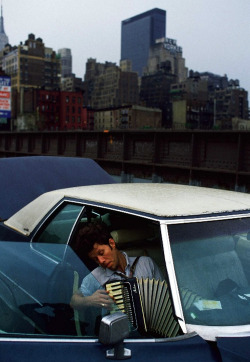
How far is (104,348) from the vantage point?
1.78 m

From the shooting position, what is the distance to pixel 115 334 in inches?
67.0

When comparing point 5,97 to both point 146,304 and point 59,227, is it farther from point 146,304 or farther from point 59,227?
point 146,304

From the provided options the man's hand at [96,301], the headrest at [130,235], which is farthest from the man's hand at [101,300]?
the headrest at [130,235]

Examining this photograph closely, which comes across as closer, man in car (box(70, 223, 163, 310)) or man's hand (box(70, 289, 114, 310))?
man's hand (box(70, 289, 114, 310))

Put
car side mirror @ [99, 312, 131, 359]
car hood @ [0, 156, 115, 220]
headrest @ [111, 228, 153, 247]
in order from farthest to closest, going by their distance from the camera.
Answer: car hood @ [0, 156, 115, 220]
headrest @ [111, 228, 153, 247]
car side mirror @ [99, 312, 131, 359]

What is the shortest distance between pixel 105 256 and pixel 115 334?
907 mm

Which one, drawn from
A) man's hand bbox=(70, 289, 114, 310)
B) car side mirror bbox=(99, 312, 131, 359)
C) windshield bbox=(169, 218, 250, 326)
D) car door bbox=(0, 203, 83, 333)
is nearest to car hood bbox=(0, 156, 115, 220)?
car door bbox=(0, 203, 83, 333)

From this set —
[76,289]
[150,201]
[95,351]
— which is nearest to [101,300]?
[76,289]

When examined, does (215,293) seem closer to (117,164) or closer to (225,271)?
(225,271)

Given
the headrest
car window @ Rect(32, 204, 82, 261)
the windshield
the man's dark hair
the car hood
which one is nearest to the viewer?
the windshield

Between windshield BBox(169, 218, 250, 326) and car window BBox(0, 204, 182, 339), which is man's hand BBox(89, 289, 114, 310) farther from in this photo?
windshield BBox(169, 218, 250, 326)

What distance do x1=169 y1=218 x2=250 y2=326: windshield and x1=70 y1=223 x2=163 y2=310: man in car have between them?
36 centimetres

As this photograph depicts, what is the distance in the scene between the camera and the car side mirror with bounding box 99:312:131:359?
66.8 inches

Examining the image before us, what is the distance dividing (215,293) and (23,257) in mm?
1365
